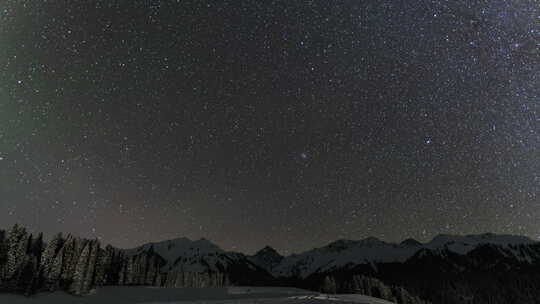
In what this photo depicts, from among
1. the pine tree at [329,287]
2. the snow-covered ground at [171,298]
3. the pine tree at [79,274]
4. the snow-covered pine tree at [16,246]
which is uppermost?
the snow-covered pine tree at [16,246]

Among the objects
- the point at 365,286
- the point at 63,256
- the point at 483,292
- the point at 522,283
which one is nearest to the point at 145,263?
the point at 63,256

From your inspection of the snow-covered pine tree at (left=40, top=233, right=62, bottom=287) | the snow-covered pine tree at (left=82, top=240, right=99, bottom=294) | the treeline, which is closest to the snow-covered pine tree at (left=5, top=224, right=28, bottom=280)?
the treeline

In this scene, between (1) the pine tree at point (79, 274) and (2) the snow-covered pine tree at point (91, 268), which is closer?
(1) the pine tree at point (79, 274)

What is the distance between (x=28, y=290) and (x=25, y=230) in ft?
21.3

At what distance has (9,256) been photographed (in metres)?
24.6

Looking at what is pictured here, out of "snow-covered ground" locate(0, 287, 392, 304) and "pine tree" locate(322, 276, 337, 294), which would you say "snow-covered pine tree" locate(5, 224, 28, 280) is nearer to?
"snow-covered ground" locate(0, 287, 392, 304)

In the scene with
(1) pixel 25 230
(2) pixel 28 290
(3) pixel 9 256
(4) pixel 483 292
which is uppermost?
(1) pixel 25 230

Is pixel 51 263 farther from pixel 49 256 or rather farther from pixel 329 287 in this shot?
pixel 329 287

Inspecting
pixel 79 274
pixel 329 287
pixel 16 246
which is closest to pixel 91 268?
pixel 79 274

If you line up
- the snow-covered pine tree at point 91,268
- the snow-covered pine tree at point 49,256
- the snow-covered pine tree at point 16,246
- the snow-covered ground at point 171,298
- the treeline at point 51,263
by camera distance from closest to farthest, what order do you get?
the snow-covered ground at point 171,298 < the treeline at point 51,263 < the snow-covered pine tree at point 16,246 < the snow-covered pine tree at point 49,256 < the snow-covered pine tree at point 91,268

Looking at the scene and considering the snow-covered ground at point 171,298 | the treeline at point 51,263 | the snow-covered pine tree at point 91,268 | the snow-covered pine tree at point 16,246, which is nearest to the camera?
the snow-covered ground at point 171,298

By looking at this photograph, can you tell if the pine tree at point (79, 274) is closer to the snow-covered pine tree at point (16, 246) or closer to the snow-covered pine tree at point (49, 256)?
the snow-covered pine tree at point (49, 256)

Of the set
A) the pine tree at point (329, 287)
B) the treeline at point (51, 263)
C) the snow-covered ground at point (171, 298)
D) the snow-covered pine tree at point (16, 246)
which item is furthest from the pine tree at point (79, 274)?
the pine tree at point (329, 287)

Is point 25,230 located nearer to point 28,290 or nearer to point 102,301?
point 28,290
